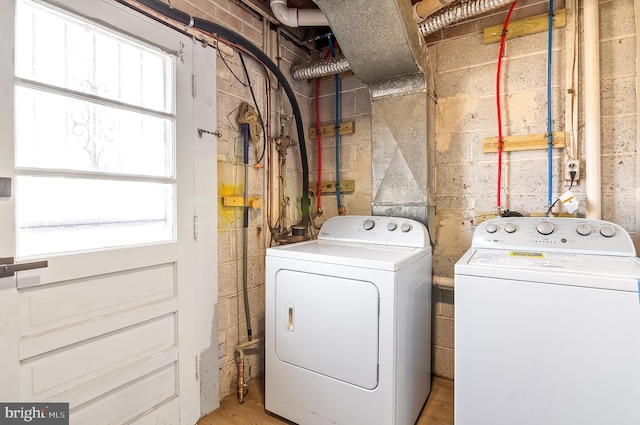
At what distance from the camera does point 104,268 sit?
4.52ft

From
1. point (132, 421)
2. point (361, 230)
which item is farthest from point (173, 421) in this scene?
point (361, 230)

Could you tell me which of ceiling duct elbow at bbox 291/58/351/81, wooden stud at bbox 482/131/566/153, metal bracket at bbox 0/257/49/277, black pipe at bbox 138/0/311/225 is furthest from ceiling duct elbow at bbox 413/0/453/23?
metal bracket at bbox 0/257/49/277

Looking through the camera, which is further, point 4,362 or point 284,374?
point 284,374

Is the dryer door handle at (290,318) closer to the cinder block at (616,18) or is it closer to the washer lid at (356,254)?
the washer lid at (356,254)

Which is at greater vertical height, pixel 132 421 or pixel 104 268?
pixel 104 268

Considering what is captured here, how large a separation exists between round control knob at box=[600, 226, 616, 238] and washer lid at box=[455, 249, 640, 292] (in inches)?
4.4

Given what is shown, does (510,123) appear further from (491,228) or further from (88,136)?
(88,136)

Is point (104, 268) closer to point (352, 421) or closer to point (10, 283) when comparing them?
point (10, 283)

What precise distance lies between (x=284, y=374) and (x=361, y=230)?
0.92m

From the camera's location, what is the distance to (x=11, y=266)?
1.13m

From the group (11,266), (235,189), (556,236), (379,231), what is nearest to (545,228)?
(556,236)

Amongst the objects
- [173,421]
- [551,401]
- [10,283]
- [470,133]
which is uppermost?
[470,133]

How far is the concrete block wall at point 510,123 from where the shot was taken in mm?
1689

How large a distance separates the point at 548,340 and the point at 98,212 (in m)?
1.82
